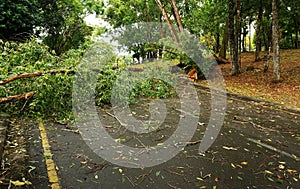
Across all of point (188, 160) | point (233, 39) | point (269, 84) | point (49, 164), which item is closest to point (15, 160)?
point (49, 164)

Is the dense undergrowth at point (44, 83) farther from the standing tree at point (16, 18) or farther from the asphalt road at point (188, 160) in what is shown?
the standing tree at point (16, 18)

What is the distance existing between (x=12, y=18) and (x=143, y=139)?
502 inches

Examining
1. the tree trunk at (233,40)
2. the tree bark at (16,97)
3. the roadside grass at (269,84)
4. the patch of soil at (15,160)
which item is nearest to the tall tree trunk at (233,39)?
the tree trunk at (233,40)

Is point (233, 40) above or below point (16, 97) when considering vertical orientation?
above

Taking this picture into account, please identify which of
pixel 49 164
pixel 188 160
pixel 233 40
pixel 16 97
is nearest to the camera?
pixel 49 164

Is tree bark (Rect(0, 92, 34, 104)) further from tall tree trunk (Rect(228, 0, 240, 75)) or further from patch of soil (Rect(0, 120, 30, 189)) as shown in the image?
tall tree trunk (Rect(228, 0, 240, 75))

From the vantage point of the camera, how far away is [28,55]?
7.93 meters

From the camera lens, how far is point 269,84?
40.7ft

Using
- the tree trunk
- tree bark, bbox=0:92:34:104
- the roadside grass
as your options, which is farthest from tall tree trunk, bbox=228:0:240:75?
tree bark, bbox=0:92:34:104

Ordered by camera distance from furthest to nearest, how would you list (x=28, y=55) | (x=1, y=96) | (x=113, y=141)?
(x=28, y=55), (x=1, y=96), (x=113, y=141)

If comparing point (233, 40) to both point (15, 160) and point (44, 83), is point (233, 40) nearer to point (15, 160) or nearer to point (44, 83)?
point (44, 83)

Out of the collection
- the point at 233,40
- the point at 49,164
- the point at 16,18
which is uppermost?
the point at 16,18

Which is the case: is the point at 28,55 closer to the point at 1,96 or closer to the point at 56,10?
the point at 1,96

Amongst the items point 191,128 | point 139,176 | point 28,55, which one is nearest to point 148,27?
point 28,55
